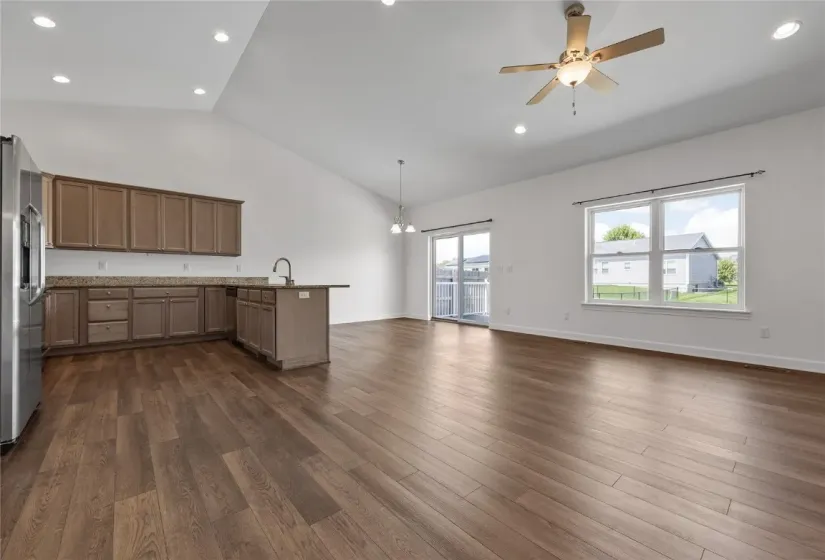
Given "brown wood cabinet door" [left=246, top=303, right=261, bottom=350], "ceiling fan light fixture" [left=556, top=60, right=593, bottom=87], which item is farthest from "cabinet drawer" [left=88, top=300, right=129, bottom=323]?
"ceiling fan light fixture" [left=556, top=60, right=593, bottom=87]

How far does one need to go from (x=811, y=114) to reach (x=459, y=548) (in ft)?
18.0

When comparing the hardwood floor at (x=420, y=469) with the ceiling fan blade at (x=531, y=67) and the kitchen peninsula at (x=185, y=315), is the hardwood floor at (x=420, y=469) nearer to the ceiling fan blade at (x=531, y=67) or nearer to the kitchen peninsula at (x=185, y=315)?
the kitchen peninsula at (x=185, y=315)

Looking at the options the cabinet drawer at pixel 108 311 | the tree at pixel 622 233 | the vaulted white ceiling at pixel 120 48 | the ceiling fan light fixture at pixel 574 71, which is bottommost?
the cabinet drawer at pixel 108 311

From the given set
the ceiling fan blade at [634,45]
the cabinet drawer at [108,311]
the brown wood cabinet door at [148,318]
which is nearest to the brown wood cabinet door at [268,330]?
the brown wood cabinet door at [148,318]

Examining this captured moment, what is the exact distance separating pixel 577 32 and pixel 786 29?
2.01 metres

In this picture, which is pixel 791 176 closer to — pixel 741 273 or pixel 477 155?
pixel 741 273

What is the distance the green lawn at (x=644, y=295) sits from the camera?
14.2 ft

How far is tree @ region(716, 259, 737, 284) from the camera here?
4281mm

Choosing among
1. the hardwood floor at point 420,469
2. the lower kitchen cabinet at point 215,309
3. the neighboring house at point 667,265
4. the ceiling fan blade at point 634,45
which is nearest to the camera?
the hardwood floor at point 420,469

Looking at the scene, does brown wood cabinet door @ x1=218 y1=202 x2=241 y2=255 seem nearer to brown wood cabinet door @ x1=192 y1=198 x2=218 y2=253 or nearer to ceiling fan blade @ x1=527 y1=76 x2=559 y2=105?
brown wood cabinet door @ x1=192 y1=198 x2=218 y2=253

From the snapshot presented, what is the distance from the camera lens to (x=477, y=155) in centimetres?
579

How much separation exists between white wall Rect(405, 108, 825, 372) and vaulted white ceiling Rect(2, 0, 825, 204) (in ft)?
1.02

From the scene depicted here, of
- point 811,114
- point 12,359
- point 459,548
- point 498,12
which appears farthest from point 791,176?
point 12,359

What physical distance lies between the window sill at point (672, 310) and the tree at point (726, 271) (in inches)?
15.2
